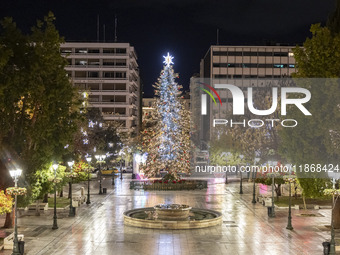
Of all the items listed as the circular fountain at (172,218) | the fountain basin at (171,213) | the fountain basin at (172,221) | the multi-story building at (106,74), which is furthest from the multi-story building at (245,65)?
the fountain basin at (171,213)

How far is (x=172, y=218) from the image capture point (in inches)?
1244

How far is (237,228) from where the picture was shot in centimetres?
3005

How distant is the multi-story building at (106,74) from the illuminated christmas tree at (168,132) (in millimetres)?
50076

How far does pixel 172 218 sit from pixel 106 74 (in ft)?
256

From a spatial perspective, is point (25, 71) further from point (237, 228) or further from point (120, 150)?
point (120, 150)

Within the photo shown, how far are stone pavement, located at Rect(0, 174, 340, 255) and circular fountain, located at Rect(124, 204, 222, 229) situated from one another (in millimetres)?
621

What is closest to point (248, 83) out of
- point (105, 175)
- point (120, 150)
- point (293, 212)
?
point (120, 150)

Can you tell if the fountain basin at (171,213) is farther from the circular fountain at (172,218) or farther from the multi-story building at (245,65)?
the multi-story building at (245,65)

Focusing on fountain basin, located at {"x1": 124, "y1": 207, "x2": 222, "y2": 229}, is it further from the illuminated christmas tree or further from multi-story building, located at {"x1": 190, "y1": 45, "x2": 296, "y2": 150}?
multi-story building, located at {"x1": 190, "y1": 45, "x2": 296, "y2": 150}

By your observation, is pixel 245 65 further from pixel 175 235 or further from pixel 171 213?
pixel 175 235

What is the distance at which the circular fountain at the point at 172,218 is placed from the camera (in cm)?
2973

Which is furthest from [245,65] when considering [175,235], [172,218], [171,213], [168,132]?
[175,235]

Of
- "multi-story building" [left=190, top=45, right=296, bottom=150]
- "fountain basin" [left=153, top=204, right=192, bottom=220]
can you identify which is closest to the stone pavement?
"fountain basin" [left=153, top=204, right=192, bottom=220]

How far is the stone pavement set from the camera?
23.9 meters
